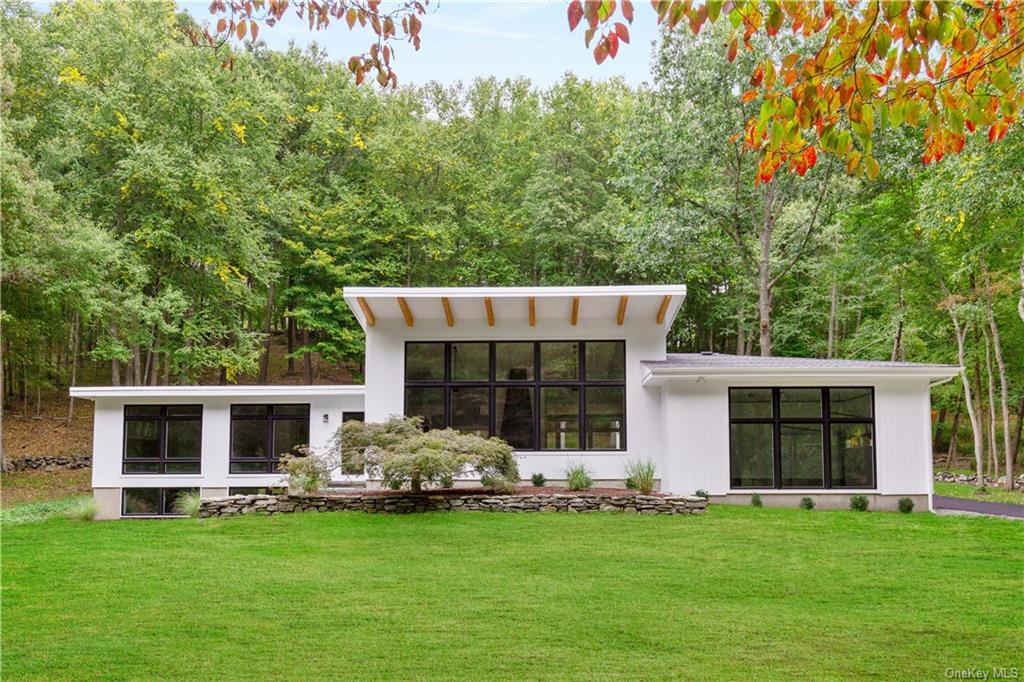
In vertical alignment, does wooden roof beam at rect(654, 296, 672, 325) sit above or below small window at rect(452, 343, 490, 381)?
above

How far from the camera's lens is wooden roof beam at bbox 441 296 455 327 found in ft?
50.0

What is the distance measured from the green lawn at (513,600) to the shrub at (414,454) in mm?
1104

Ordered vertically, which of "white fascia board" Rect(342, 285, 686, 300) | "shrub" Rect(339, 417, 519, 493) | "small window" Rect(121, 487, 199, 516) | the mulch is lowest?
"small window" Rect(121, 487, 199, 516)

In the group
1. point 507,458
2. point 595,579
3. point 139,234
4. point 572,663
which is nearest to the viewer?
point 572,663

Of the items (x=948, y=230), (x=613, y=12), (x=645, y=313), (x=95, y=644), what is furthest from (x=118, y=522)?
(x=948, y=230)

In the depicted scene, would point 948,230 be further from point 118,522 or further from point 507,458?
point 118,522

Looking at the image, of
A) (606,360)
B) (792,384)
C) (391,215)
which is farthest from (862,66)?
(391,215)

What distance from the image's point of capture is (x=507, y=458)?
44.7 feet

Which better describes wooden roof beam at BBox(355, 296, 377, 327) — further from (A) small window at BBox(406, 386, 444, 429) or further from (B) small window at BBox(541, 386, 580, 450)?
(B) small window at BBox(541, 386, 580, 450)

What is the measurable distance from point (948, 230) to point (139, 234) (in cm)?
1869

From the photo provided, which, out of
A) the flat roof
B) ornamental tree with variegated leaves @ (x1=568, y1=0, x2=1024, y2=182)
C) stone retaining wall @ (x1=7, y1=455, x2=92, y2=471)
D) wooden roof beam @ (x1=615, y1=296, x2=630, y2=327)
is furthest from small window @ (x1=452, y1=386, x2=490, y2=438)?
stone retaining wall @ (x1=7, y1=455, x2=92, y2=471)

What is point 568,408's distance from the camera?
635 inches

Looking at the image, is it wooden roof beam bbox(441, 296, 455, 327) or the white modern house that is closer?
the white modern house

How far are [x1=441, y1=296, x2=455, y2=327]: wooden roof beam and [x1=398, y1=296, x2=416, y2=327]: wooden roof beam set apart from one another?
65 cm
